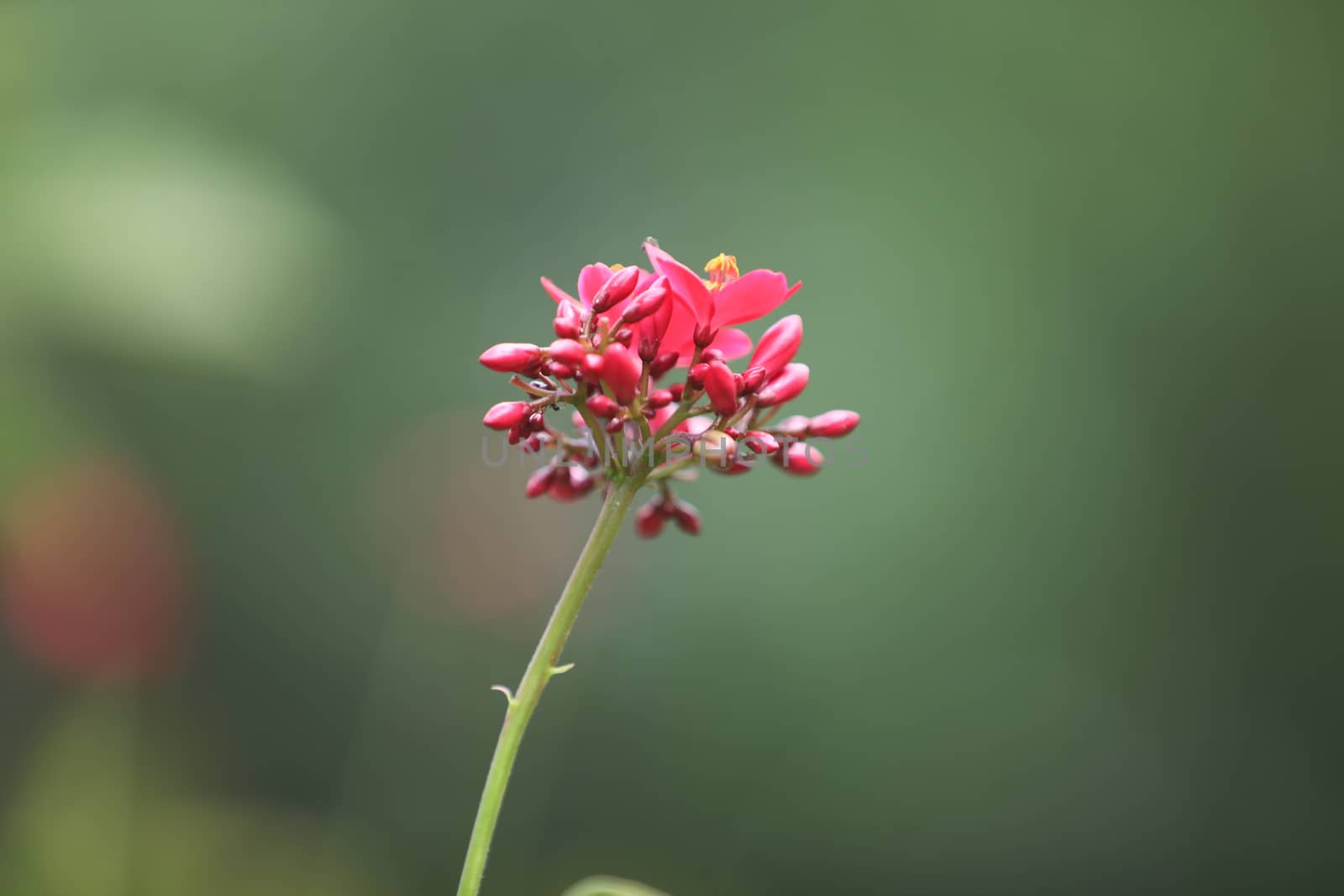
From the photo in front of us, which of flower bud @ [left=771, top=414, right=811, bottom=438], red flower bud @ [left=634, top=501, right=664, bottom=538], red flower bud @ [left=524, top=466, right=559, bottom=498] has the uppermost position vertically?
flower bud @ [left=771, top=414, right=811, bottom=438]

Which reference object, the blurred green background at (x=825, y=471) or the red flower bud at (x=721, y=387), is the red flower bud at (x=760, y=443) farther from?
the blurred green background at (x=825, y=471)

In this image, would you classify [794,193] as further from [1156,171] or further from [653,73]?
[1156,171]

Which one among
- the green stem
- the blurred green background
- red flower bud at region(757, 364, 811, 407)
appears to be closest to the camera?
the green stem

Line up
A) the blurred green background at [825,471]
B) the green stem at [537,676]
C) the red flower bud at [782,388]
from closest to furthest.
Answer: the green stem at [537,676] → the red flower bud at [782,388] → the blurred green background at [825,471]

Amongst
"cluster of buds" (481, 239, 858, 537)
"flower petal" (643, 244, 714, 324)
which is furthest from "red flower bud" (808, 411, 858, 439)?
"flower petal" (643, 244, 714, 324)

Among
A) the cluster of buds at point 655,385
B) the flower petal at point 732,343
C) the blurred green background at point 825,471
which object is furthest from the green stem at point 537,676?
the blurred green background at point 825,471

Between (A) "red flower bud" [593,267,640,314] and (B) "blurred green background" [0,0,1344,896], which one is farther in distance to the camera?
(B) "blurred green background" [0,0,1344,896]

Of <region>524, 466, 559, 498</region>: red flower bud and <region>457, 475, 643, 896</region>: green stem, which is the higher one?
<region>524, 466, 559, 498</region>: red flower bud

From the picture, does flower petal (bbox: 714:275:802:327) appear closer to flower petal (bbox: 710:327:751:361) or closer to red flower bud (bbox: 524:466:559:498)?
Answer: flower petal (bbox: 710:327:751:361)

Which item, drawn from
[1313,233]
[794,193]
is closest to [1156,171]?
[1313,233]
